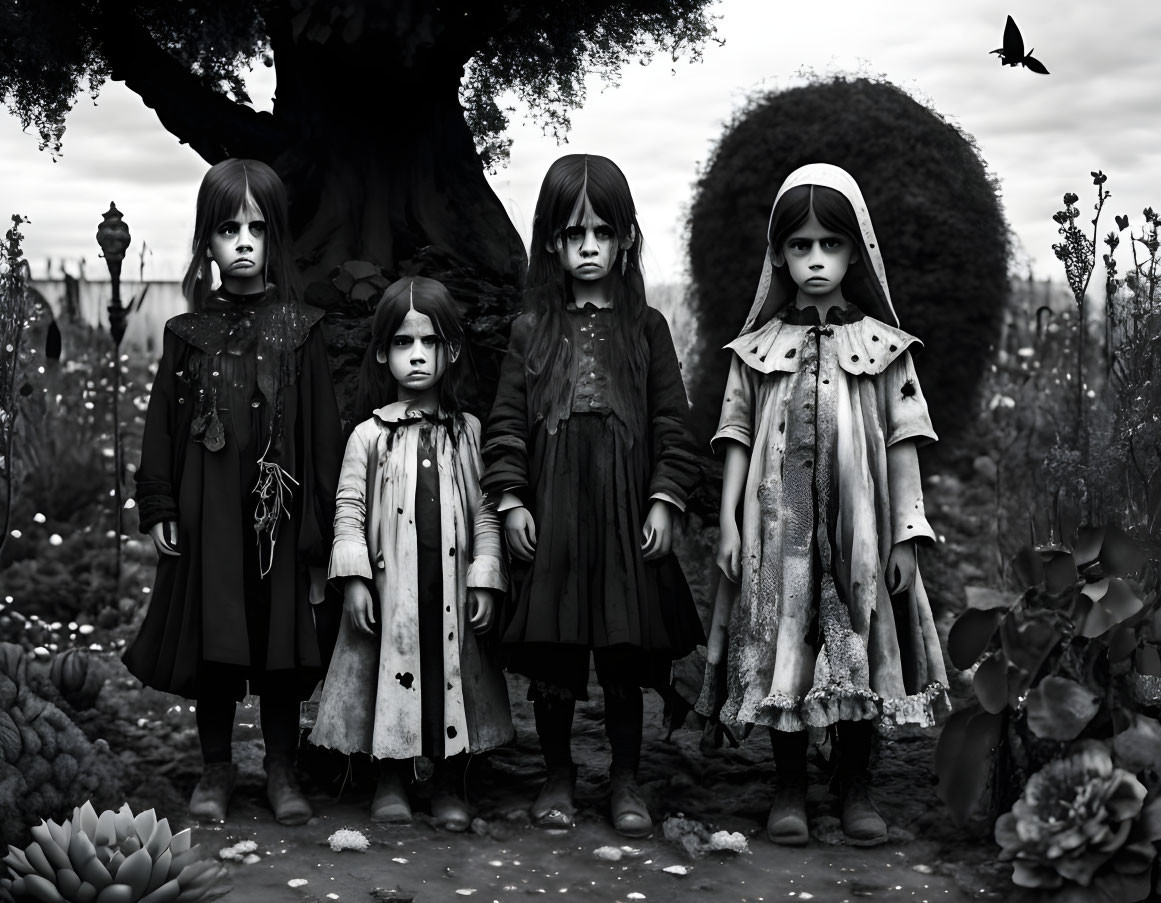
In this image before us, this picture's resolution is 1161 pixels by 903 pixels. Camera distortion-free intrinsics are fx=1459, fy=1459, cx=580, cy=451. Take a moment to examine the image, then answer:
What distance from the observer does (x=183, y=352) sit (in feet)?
16.3

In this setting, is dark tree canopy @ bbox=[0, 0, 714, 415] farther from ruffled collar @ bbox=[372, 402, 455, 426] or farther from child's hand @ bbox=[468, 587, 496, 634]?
child's hand @ bbox=[468, 587, 496, 634]

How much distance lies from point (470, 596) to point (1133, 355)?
141 inches

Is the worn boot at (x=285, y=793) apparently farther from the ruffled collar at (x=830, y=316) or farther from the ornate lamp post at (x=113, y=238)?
the ornate lamp post at (x=113, y=238)

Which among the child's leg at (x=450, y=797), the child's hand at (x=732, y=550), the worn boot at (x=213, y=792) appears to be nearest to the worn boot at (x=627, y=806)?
the child's leg at (x=450, y=797)

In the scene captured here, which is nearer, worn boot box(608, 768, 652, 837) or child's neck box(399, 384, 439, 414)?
worn boot box(608, 768, 652, 837)

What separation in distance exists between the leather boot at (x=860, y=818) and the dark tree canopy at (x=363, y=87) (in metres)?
2.60

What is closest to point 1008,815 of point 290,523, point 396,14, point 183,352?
point 290,523

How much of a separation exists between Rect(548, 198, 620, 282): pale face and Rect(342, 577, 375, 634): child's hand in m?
1.24

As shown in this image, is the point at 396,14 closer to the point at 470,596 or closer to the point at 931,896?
the point at 470,596

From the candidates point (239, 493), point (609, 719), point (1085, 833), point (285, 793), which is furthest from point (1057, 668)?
point (239, 493)

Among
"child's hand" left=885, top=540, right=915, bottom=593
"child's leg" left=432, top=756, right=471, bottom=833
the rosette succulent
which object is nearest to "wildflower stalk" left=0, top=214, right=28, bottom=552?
"child's leg" left=432, top=756, right=471, bottom=833

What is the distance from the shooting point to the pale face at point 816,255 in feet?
15.3

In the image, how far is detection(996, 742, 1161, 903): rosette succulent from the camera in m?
4.02

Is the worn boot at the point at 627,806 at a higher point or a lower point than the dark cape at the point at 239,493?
lower
